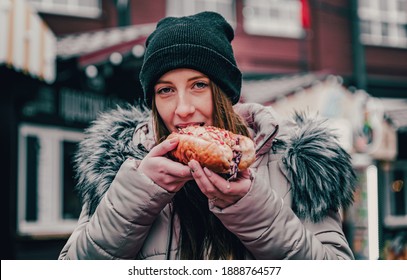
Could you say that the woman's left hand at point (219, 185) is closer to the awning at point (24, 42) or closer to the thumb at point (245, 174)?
the thumb at point (245, 174)

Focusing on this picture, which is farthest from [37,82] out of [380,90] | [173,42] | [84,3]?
[380,90]

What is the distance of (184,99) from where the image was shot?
1.27m

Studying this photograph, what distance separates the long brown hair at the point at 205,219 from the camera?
4.17 feet

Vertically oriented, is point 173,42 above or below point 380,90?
below

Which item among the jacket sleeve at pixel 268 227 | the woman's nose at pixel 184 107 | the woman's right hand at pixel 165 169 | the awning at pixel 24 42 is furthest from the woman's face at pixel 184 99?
the awning at pixel 24 42

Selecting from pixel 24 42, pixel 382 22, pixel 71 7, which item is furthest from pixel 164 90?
pixel 382 22

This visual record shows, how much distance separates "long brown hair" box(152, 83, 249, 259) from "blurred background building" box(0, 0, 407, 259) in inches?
48.4

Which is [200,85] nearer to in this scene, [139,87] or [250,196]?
[250,196]

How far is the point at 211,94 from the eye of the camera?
131 cm

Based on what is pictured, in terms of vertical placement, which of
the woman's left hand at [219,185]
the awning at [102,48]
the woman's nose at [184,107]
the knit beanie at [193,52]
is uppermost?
the awning at [102,48]

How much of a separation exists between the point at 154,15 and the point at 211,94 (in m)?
5.99

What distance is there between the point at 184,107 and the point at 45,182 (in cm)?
417

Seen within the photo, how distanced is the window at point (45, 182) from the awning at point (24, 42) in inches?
29.5
